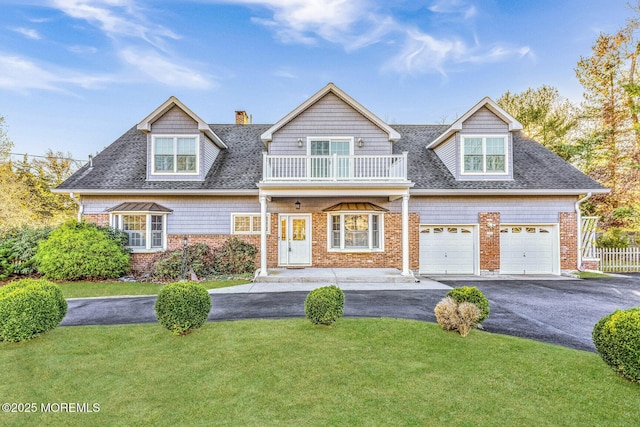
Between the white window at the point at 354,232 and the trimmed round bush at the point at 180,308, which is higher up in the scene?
the white window at the point at 354,232

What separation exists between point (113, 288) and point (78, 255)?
229 centimetres

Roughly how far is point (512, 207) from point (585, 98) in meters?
13.2

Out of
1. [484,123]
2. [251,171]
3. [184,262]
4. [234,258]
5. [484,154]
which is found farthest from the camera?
[251,171]

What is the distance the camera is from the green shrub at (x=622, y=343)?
12.6 ft

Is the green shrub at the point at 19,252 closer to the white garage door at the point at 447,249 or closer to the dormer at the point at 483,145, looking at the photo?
the white garage door at the point at 447,249

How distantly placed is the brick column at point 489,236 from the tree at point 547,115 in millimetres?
11954

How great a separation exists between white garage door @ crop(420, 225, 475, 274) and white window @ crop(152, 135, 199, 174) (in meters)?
10.7

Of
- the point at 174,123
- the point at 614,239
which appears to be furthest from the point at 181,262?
the point at 614,239

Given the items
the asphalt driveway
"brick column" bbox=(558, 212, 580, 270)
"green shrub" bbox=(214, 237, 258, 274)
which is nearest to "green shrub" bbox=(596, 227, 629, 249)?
"brick column" bbox=(558, 212, 580, 270)

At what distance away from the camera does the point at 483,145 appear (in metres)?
13.8

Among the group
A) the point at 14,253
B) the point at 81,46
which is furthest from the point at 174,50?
the point at 14,253

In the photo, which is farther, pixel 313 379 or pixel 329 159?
pixel 329 159

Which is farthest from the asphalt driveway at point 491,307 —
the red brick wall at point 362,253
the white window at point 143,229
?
the white window at point 143,229

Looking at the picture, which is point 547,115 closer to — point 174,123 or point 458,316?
point 458,316
